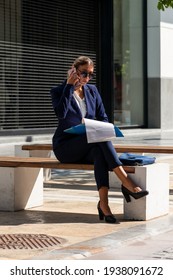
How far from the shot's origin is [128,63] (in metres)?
25.6

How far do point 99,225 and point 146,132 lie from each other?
1724cm

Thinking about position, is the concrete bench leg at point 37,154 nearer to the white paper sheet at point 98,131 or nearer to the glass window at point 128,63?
the white paper sheet at point 98,131

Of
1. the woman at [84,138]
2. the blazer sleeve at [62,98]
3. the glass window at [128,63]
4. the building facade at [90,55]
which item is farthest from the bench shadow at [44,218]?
the glass window at [128,63]

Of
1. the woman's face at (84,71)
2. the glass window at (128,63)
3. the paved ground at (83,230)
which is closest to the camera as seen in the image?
the paved ground at (83,230)

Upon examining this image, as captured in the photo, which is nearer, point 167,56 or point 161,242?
point 161,242

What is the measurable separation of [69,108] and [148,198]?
49.0 inches

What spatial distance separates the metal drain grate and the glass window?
59.7ft

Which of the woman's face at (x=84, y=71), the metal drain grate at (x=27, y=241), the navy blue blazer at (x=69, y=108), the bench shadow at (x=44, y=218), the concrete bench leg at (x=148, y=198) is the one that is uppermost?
the woman's face at (x=84, y=71)

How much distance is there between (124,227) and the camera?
25.3 feet

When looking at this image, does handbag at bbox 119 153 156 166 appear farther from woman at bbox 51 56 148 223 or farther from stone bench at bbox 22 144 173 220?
woman at bbox 51 56 148 223

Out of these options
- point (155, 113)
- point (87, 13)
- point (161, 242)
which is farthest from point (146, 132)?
point (161, 242)

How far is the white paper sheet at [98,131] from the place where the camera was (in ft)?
26.1

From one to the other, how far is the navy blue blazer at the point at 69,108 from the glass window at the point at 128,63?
16547mm
